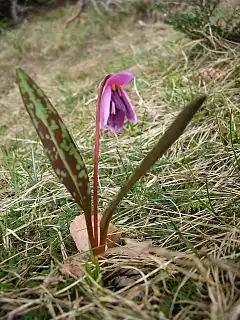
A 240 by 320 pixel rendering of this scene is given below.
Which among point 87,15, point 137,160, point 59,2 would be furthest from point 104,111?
point 59,2

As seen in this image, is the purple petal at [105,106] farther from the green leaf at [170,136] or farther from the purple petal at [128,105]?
the green leaf at [170,136]

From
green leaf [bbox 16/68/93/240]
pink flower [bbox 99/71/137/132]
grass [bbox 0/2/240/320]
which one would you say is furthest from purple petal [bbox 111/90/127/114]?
grass [bbox 0/2/240/320]

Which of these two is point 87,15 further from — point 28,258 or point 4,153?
point 28,258

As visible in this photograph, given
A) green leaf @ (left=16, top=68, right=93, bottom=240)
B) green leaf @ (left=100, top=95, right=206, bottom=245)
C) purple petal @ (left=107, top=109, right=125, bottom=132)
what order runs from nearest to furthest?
green leaf @ (left=100, top=95, right=206, bottom=245) → green leaf @ (left=16, top=68, right=93, bottom=240) → purple petal @ (left=107, top=109, right=125, bottom=132)

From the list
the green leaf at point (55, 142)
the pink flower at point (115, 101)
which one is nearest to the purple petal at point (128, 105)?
the pink flower at point (115, 101)

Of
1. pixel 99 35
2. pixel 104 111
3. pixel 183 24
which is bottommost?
pixel 99 35

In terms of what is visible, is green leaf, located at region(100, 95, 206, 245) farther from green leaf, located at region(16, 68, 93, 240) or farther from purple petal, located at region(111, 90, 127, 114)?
purple petal, located at region(111, 90, 127, 114)
